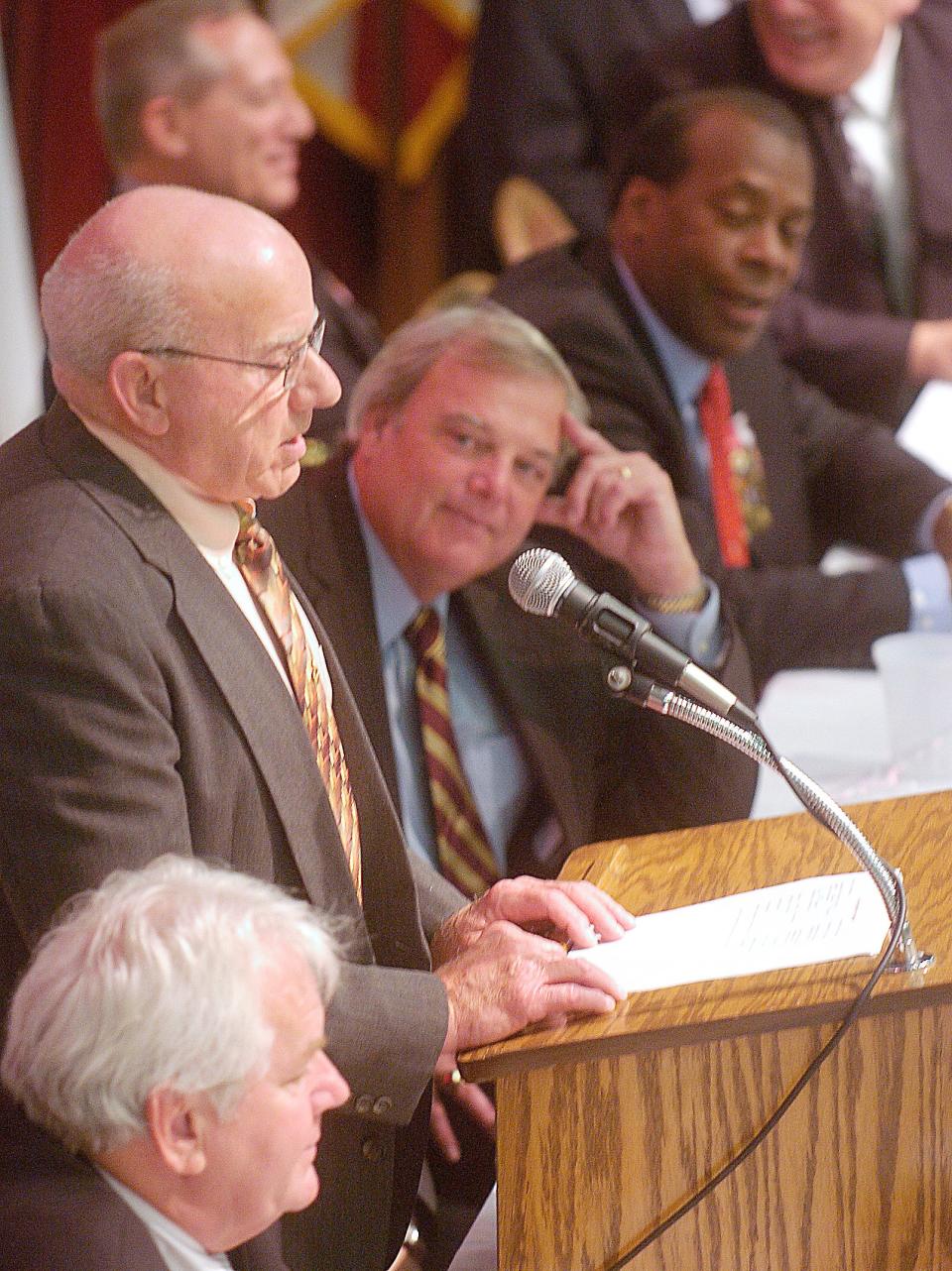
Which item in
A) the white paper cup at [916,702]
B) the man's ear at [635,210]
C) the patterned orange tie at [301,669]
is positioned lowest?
the white paper cup at [916,702]

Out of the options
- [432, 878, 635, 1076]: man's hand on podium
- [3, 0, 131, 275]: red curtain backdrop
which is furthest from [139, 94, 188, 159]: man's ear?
[432, 878, 635, 1076]: man's hand on podium

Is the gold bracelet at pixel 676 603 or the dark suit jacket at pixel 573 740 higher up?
the gold bracelet at pixel 676 603

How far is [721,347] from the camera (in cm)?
321

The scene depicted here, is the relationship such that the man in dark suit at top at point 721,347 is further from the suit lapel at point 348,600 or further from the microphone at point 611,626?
the microphone at point 611,626

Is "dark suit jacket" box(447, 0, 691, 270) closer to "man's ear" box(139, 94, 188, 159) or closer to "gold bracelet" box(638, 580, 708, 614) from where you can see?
"man's ear" box(139, 94, 188, 159)

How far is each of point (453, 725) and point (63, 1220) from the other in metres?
1.22

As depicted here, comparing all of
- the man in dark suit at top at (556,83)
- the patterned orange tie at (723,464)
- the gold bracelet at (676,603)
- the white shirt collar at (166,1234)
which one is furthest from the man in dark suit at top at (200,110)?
the white shirt collar at (166,1234)

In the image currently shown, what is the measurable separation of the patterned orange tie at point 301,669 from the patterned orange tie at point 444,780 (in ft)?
2.14

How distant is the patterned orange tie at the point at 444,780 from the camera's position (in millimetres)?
2439

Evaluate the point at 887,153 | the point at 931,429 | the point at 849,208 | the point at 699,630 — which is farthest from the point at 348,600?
the point at 887,153

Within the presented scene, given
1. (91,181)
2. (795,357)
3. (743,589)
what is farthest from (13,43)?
(743,589)

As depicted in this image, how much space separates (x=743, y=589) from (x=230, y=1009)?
1989mm

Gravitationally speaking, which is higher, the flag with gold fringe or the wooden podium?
the flag with gold fringe

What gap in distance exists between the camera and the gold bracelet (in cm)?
259
